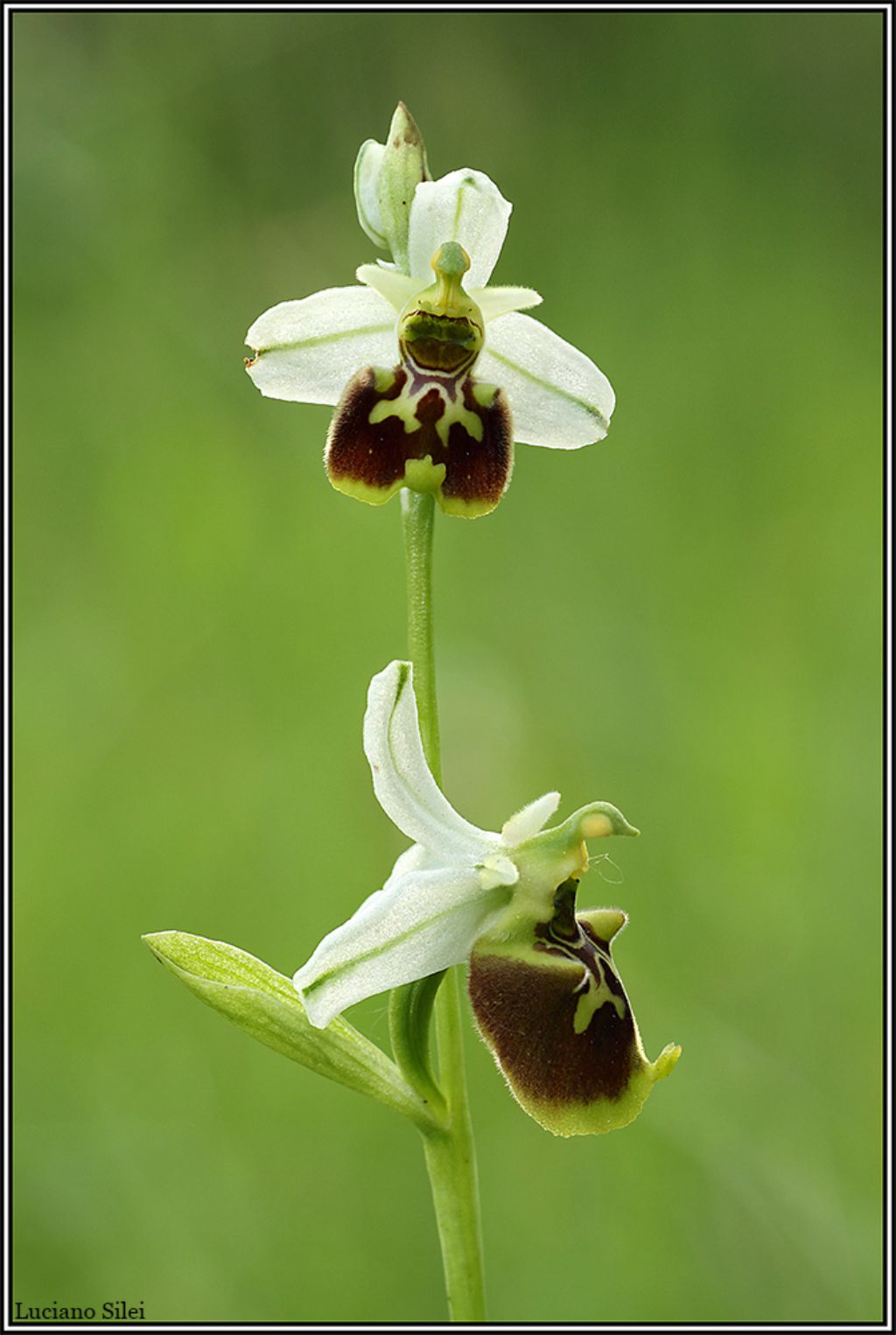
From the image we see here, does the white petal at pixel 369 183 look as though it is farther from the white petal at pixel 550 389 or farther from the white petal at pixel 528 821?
the white petal at pixel 528 821

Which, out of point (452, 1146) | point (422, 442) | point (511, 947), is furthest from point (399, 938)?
point (422, 442)

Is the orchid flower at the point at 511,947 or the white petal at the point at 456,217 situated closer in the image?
the orchid flower at the point at 511,947

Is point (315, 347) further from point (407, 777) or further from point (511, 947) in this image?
point (511, 947)

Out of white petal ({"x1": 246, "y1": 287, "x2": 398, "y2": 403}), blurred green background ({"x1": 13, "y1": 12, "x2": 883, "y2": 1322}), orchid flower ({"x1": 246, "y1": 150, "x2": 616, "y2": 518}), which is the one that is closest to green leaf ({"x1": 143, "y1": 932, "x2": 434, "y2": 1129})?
orchid flower ({"x1": 246, "y1": 150, "x2": 616, "y2": 518})

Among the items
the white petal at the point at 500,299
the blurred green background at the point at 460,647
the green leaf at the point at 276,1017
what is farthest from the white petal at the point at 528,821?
the blurred green background at the point at 460,647

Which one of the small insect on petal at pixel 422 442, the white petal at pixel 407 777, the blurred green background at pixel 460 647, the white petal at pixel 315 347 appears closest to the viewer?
the white petal at pixel 407 777

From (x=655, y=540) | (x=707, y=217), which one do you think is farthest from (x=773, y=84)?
(x=655, y=540)
